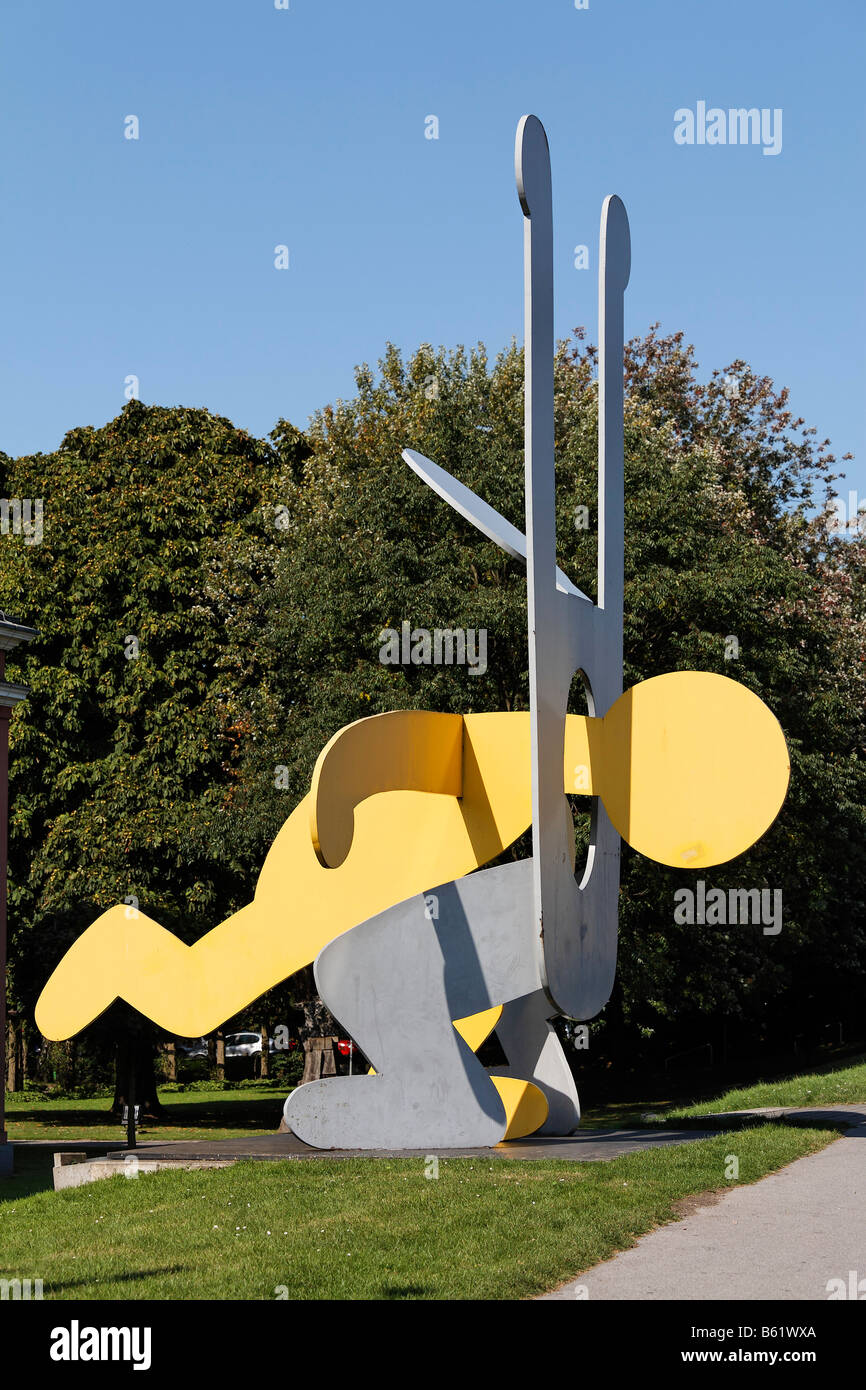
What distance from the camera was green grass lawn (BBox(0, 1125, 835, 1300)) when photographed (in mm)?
7566

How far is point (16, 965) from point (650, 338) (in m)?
18.5

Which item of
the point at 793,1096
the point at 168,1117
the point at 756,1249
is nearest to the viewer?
the point at 756,1249

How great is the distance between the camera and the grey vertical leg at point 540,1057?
14.3 metres

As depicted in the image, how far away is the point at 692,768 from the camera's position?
39.8 feet

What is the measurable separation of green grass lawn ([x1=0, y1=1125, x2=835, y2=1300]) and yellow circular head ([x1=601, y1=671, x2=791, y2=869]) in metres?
2.69

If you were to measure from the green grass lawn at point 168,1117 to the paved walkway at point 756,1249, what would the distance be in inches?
433

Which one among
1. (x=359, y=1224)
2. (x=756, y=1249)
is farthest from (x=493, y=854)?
(x=756, y=1249)

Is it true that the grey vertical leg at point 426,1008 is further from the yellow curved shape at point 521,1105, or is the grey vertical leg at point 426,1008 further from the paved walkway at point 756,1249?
the paved walkway at point 756,1249

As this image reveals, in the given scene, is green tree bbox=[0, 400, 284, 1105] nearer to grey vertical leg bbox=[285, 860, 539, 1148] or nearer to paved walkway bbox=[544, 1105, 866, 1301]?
grey vertical leg bbox=[285, 860, 539, 1148]

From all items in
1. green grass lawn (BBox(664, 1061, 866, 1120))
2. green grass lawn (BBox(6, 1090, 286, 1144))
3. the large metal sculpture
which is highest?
the large metal sculpture

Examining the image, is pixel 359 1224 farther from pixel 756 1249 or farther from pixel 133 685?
pixel 133 685

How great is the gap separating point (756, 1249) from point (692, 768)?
451cm

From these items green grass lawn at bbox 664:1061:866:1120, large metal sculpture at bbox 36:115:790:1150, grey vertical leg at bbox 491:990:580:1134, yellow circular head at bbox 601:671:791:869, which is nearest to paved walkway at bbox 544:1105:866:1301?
large metal sculpture at bbox 36:115:790:1150

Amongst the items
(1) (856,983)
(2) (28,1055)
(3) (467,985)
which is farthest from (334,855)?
(2) (28,1055)
